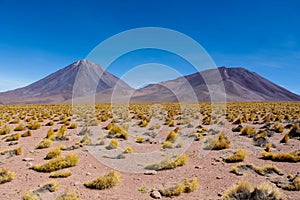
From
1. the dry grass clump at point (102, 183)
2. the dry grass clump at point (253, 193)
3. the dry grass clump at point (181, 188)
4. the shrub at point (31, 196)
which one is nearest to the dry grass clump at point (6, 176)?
the shrub at point (31, 196)

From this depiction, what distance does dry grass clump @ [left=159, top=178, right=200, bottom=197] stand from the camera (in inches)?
203

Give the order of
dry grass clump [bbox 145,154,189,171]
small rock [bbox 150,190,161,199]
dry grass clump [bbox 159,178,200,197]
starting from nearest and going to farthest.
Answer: small rock [bbox 150,190,161,199] → dry grass clump [bbox 159,178,200,197] → dry grass clump [bbox 145,154,189,171]

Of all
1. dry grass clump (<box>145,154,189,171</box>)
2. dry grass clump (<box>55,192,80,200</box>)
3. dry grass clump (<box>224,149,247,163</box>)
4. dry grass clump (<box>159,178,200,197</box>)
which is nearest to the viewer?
dry grass clump (<box>55,192,80,200</box>)

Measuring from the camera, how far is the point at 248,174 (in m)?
6.34

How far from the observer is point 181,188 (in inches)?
208

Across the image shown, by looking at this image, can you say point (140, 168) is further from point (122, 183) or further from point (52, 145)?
point (52, 145)

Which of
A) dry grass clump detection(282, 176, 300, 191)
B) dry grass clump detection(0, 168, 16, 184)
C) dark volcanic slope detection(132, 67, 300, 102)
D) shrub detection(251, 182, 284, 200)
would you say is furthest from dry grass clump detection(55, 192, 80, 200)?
dark volcanic slope detection(132, 67, 300, 102)

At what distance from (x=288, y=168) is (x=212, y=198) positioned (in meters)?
3.40

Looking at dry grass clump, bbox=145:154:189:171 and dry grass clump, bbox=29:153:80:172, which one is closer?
dry grass clump, bbox=29:153:80:172

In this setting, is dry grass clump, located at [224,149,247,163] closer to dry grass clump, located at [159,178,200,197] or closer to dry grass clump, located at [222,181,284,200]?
dry grass clump, located at [159,178,200,197]

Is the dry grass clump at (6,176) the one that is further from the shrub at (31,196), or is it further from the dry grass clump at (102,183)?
the dry grass clump at (102,183)

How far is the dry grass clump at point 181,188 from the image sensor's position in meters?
5.15

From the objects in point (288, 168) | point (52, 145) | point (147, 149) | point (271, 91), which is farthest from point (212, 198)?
point (271, 91)

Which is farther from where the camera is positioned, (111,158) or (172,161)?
(111,158)
